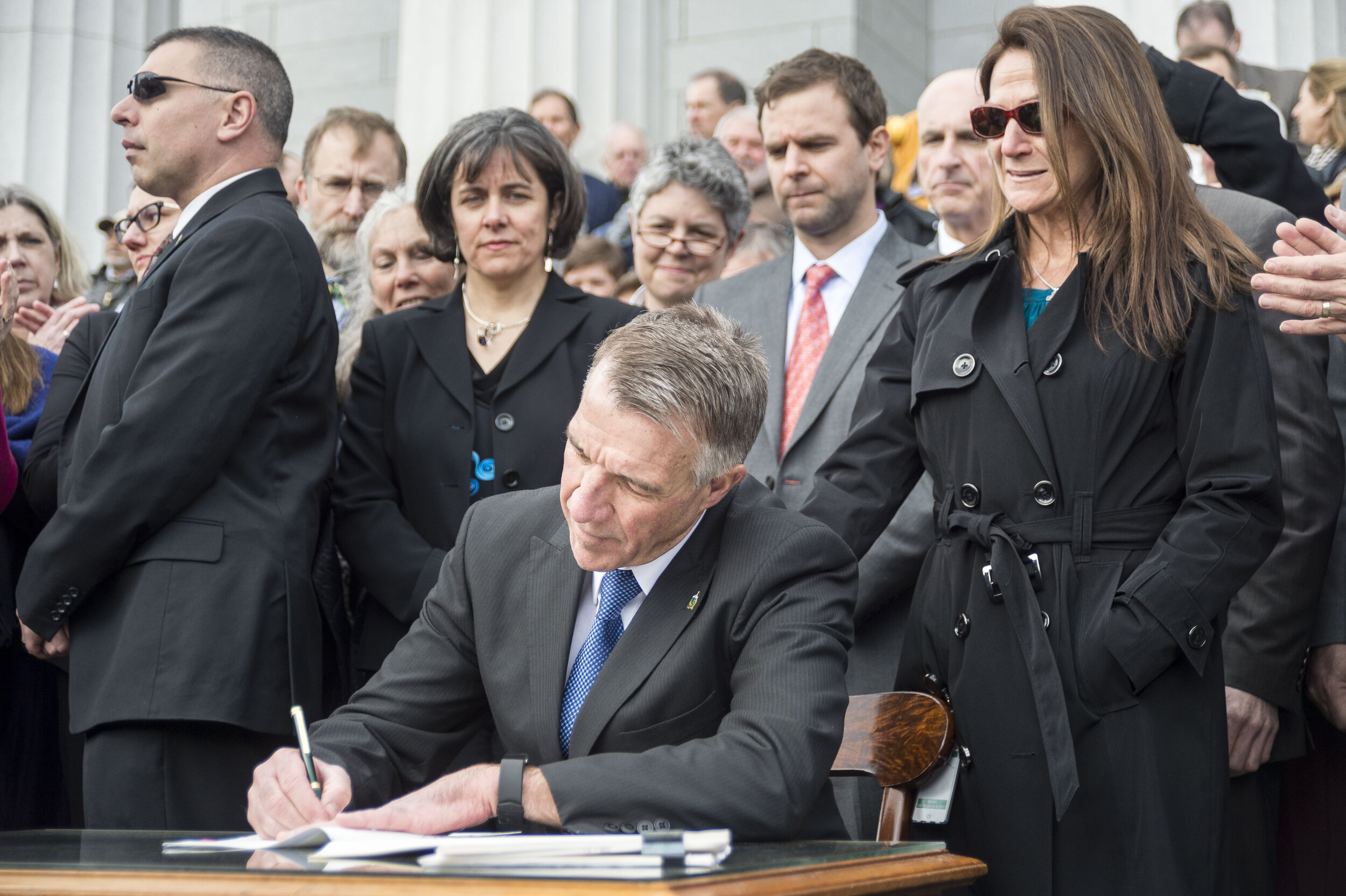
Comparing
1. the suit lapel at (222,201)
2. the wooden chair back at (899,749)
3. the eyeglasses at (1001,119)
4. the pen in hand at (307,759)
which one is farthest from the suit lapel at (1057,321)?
the suit lapel at (222,201)

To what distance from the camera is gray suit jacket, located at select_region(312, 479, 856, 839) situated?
2.16m

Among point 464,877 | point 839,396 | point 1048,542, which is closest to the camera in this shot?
point 464,877

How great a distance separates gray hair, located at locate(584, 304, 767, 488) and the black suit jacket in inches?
43.3

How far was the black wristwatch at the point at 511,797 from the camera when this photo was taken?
7.01ft

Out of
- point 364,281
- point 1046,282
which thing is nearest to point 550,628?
point 1046,282

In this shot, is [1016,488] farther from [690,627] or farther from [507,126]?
[507,126]

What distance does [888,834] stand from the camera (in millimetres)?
2547

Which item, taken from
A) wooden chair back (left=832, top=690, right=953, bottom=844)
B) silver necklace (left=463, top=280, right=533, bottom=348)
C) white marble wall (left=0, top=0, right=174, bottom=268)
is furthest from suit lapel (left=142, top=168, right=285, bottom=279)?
white marble wall (left=0, top=0, right=174, bottom=268)

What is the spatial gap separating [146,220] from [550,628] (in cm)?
242

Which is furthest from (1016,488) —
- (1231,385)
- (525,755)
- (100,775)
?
(100,775)

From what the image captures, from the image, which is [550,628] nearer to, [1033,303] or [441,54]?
[1033,303]

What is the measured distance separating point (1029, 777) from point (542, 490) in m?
1.07

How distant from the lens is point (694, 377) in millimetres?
2418

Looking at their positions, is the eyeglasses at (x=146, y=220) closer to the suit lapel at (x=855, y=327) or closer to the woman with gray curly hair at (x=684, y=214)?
the woman with gray curly hair at (x=684, y=214)
